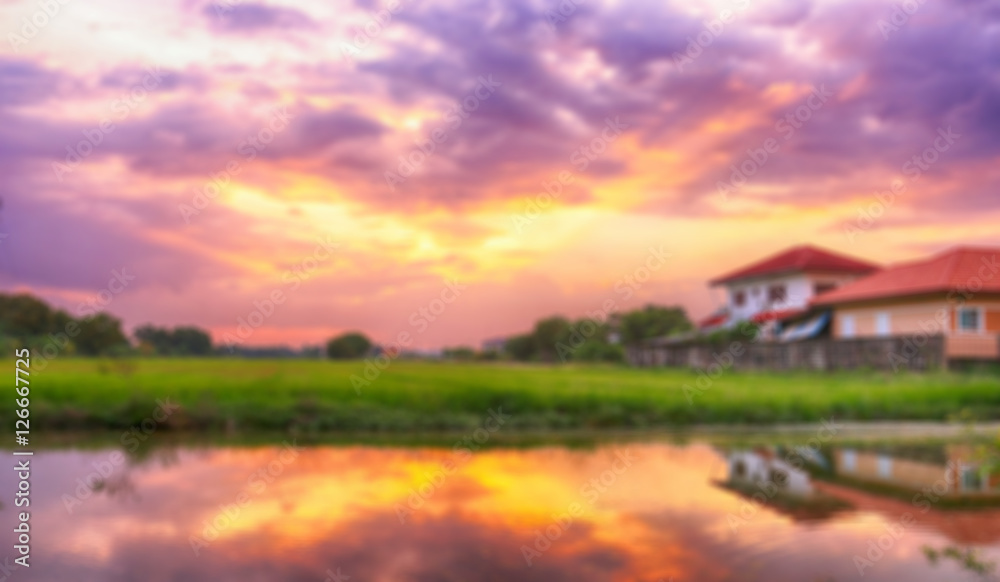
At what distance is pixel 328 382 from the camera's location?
19.0 meters

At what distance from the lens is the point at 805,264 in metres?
37.5

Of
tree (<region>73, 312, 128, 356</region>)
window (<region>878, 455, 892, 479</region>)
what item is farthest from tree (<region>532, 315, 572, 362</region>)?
window (<region>878, 455, 892, 479</region>)

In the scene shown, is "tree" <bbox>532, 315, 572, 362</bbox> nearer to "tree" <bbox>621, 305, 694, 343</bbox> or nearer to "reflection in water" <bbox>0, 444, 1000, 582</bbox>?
"tree" <bbox>621, 305, 694, 343</bbox>

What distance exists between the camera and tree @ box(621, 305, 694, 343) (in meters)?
45.1

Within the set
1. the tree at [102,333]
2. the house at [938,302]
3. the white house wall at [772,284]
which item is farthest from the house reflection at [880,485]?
the white house wall at [772,284]

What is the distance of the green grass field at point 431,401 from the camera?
1669cm

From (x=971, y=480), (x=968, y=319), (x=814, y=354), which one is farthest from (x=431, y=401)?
(x=968, y=319)

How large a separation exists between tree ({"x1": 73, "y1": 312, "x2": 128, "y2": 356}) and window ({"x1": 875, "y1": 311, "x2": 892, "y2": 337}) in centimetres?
2362

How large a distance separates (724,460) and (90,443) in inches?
398

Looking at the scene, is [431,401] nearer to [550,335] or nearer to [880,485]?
[880,485]

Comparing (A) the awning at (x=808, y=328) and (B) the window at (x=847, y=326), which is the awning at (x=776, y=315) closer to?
(A) the awning at (x=808, y=328)

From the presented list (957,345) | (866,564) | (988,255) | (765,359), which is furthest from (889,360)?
(866,564)

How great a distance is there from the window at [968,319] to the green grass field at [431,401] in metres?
6.43

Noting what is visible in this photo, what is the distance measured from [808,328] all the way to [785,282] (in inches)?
170
